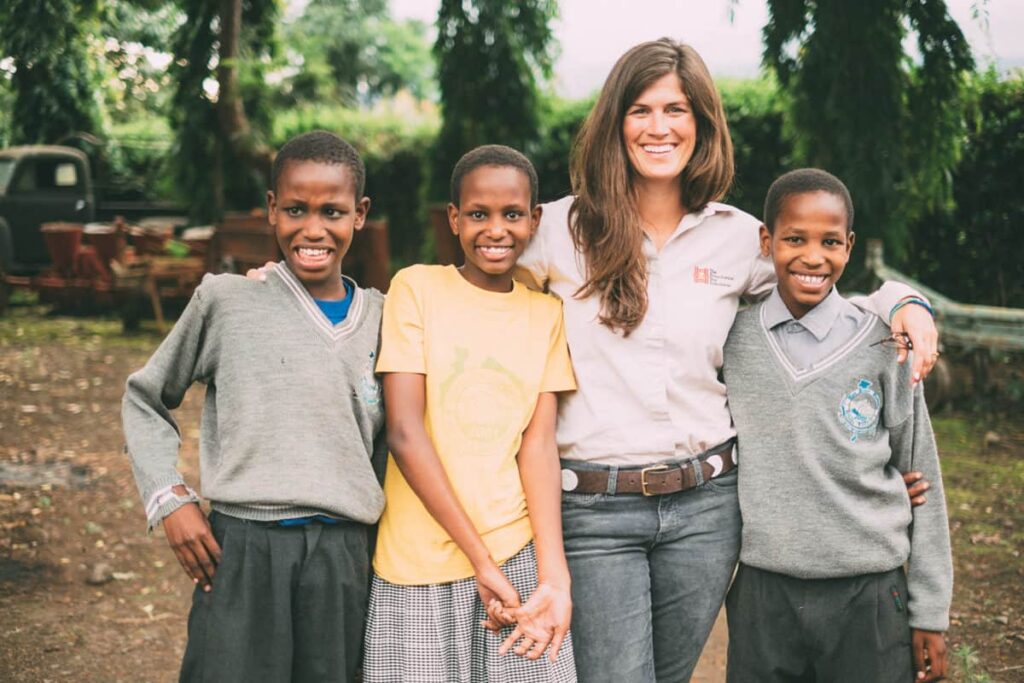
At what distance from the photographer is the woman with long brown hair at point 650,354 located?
6.86 feet

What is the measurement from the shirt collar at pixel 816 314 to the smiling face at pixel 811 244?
2 cm

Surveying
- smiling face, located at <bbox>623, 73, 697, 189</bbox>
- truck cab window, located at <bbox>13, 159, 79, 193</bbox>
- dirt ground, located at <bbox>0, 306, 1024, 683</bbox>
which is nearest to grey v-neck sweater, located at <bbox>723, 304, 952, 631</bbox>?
smiling face, located at <bbox>623, 73, 697, 189</bbox>

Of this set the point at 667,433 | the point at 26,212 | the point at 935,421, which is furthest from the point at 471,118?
the point at 26,212

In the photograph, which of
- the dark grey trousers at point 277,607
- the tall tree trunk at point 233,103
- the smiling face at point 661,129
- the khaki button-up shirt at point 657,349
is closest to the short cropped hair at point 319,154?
the khaki button-up shirt at point 657,349

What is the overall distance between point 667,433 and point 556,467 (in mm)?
244

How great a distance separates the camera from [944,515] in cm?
213

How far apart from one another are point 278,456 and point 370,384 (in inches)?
9.4

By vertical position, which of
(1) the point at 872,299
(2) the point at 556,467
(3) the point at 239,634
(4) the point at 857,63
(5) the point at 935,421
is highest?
(4) the point at 857,63

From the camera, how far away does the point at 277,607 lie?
1.99m

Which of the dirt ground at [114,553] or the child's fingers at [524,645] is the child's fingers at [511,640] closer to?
the child's fingers at [524,645]

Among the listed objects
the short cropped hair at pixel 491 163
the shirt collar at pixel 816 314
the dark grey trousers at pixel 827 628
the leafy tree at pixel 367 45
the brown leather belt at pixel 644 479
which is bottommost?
the dark grey trousers at pixel 827 628

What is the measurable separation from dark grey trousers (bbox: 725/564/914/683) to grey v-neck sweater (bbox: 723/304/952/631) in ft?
0.14

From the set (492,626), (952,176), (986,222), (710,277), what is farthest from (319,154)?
(986,222)

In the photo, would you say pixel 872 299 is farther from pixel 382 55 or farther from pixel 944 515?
pixel 382 55
